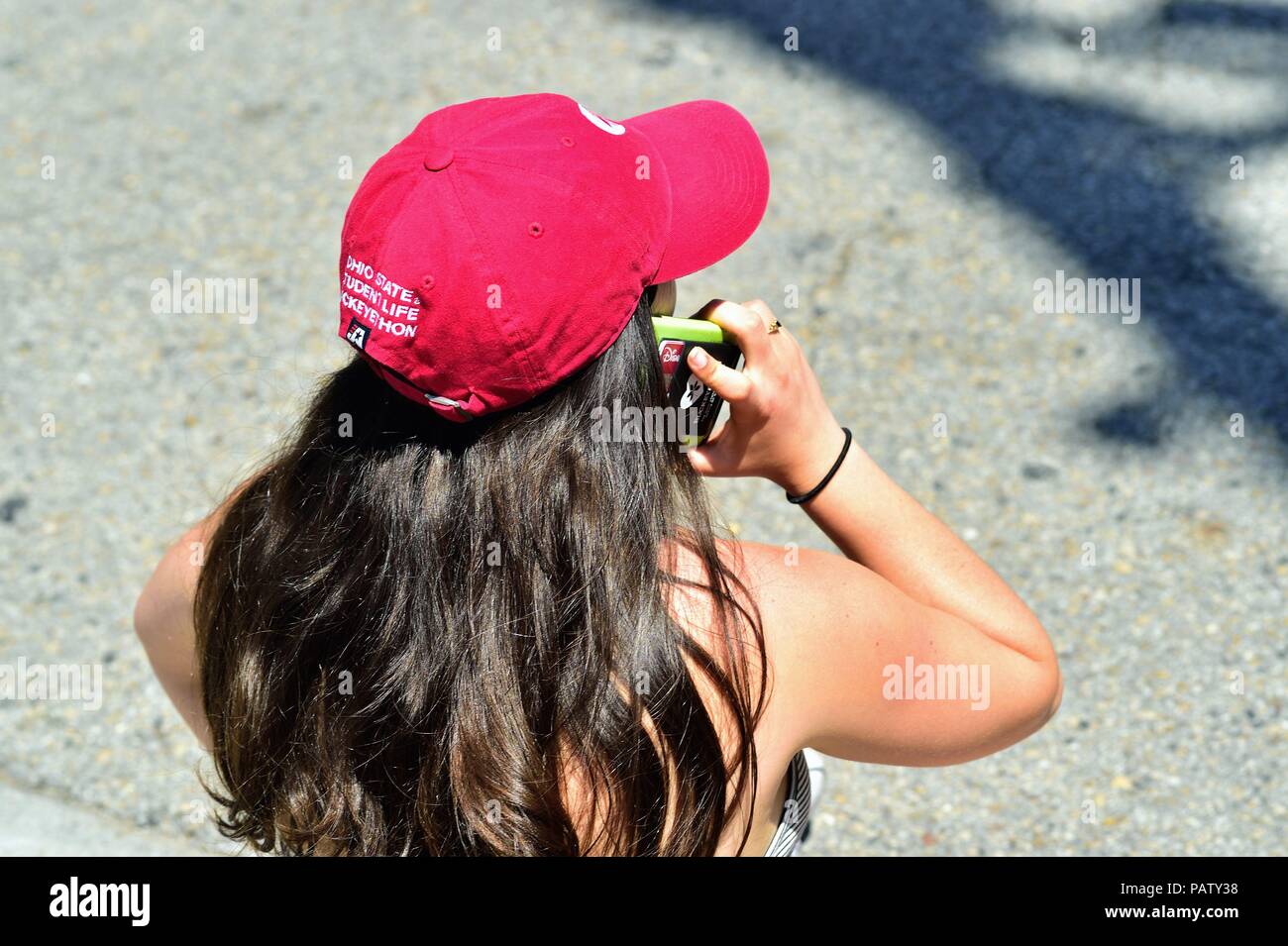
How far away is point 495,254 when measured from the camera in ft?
4.20

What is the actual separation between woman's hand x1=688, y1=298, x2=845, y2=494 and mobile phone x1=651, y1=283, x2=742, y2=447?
16mm

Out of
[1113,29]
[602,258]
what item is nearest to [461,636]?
[602,258]

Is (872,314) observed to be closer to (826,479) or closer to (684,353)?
(826,479)

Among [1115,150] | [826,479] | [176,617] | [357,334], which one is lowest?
[176,617]

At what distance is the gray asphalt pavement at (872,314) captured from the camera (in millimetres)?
2514

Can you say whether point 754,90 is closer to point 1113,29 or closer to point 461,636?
point 1113,29

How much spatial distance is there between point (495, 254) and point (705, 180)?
0.37 metres

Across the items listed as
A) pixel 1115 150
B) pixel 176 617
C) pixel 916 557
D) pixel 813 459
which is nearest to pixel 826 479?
pixel 813 459

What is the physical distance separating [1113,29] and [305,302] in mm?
2696

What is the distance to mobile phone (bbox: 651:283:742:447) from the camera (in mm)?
1452
